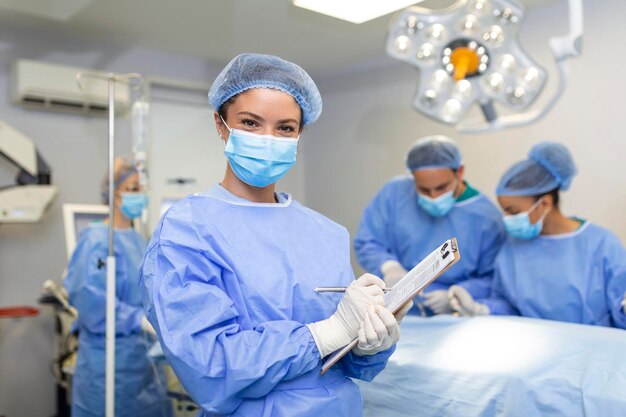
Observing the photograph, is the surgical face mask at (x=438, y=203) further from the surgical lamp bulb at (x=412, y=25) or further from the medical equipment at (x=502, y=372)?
the surgical lamp bulb at (x=412, y=25)

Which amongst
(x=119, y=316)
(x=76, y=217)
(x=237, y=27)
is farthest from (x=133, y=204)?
(x=76, y=217)

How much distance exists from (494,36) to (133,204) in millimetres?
1559

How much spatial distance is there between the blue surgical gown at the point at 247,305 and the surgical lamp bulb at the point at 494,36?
1.91ft

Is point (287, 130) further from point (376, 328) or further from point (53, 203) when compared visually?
point (53, 203)

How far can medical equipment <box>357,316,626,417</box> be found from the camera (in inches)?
56.8

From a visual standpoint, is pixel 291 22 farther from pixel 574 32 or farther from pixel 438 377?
pixel 438 377

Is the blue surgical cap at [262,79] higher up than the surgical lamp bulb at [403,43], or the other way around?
the surgical lamp bulb at [403,43]

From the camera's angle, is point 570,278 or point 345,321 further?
point 570,278

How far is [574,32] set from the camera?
120cm

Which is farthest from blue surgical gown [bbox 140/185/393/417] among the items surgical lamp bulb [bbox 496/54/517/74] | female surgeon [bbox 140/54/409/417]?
surgical lamp bulb [bbox 496/54/517/74]

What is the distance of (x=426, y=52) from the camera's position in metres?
1.39

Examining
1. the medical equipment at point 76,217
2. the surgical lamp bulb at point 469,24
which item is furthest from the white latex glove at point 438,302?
the medical equipment at point 76,217

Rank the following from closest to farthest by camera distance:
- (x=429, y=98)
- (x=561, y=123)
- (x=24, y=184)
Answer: (x=429, y=98) < (x=561, y=123) < (x=24, y=184)

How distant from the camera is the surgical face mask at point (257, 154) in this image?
3.67 feet
